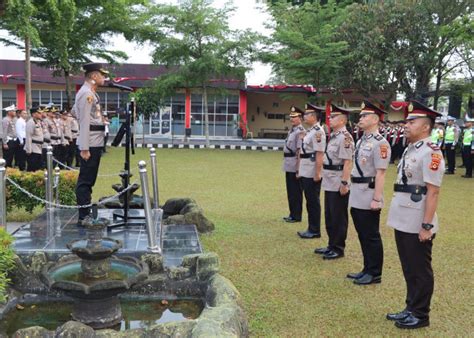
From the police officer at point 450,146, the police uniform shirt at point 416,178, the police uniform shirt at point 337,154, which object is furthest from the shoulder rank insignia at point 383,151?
the police officer at point 450,146

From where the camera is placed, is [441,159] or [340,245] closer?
[441,159]

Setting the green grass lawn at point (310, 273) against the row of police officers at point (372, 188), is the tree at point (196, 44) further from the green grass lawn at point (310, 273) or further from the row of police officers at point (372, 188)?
the row of police officers at point (372, 188)

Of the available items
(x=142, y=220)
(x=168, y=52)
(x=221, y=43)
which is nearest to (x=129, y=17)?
(x=168, y=52)

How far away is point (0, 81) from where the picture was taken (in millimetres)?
29141

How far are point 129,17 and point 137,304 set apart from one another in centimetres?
1902

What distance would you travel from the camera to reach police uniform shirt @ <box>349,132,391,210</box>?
5.07 metres

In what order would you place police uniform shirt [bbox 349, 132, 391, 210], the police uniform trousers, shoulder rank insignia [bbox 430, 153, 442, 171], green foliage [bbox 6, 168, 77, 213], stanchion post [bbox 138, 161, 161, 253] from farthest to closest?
the police uniform trousers
green foliage [bbox 6, 168, 77, 213]
police uniform shirt [bbox 349, 132, 391, 210]
stanchion post [bbox 138, 161, 161, 253]
shoulder rank insignia [bbox 430, 153, 442, 171]

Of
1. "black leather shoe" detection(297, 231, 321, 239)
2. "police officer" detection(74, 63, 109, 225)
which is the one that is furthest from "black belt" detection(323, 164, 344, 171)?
"police officer" detection(74, 63, 109, 225)

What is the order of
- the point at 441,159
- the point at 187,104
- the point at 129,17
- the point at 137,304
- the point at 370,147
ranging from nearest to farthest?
the point at 441,159
the point at 137,304
the point at 370,147
the point at 129,17
the point at 187,104

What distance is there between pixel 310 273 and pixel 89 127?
303 cm

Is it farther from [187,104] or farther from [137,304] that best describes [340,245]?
[187,104]

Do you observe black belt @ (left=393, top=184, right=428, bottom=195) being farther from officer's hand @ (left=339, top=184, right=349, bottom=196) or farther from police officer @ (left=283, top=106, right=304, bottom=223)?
police officer @ (left=283, top=106, right=304, bottom=223)

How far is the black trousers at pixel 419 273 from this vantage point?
4082 millimetres

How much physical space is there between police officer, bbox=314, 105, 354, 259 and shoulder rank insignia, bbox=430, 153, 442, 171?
1888 millimetres
